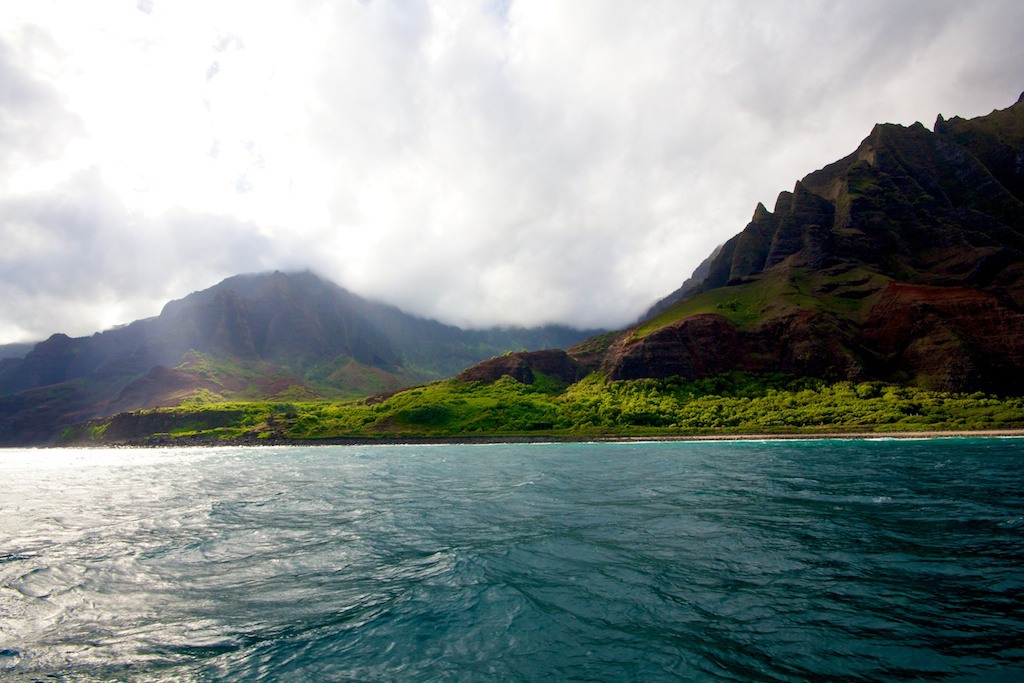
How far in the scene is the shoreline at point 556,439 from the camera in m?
88.9

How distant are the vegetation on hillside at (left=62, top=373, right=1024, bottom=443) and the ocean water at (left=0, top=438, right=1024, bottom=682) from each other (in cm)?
9495

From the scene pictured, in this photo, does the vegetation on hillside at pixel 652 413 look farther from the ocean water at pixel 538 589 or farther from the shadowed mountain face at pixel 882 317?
the ocean water at pixel 538 589

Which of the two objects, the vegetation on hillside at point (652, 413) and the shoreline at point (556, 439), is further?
the vegetation on hillside at point (652, 413)

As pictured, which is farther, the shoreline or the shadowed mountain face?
the shadowed mountain face

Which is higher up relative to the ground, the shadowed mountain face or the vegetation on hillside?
the shadowed mountain face

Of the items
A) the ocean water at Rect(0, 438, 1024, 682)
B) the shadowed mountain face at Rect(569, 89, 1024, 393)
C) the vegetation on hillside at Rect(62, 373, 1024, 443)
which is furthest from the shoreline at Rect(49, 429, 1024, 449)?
the ocean water at Rect(0, 438, 1024, 682)

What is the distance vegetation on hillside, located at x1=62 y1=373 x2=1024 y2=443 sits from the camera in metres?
107

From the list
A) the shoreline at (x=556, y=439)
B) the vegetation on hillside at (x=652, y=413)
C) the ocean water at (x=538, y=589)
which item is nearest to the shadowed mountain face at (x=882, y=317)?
the vegetation on hillside at (x=652, y=413)

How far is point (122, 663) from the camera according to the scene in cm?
1158

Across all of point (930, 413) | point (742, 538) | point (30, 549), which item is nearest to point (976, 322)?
point (930, 413)

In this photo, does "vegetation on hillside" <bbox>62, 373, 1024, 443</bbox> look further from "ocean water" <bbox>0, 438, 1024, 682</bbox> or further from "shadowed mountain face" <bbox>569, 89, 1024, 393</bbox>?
"ocean water" <bbox>0, 438, 1024, 682</bbox>

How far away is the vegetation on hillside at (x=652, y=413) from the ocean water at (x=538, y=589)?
94946mm

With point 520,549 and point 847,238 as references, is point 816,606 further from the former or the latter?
point 847,238

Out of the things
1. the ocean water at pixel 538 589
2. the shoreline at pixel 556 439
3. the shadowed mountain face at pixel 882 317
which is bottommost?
the shoreline at pixel 556 439
